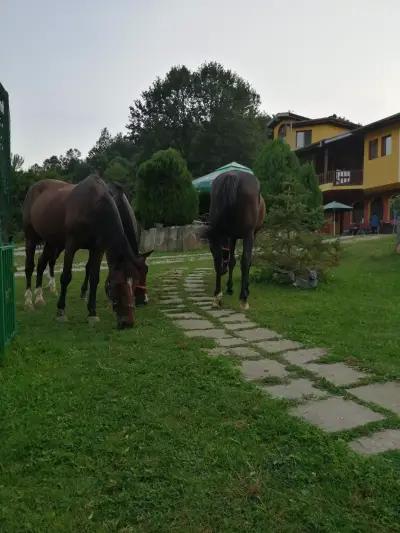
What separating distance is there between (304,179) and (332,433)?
18.2 m

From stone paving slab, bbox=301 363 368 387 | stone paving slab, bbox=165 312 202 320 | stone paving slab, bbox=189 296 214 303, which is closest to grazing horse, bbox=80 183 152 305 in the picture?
stone paving slab, bbox=165 312 202 320

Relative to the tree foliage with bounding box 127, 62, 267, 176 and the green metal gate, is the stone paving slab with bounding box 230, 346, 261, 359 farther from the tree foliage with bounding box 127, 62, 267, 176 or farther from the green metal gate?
Result: the tree foliage with bounding box 127, 62, 267, 176

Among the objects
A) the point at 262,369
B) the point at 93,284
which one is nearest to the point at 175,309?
the point at 93,284

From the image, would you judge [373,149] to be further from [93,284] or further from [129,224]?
[93,284]

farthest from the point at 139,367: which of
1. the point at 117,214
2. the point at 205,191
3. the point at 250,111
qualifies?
the point at 250,111

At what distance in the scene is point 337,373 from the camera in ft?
10.7

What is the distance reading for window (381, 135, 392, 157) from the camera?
23188 millimetres

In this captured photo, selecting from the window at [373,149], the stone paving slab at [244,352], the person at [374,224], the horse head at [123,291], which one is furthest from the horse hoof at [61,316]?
the window at [373,149]

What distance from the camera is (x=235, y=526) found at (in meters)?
1.69

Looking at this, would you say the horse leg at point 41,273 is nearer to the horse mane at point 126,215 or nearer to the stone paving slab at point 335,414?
the horse mane at point 126,215

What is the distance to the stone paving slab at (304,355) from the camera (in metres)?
3.60

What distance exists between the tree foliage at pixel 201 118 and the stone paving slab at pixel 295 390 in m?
35.7

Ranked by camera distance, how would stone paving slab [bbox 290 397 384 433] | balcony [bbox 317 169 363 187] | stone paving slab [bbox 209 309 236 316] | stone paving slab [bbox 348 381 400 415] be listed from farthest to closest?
balcony [bbox 317 169 363 187] < stone paving slab [bbox 209 309 236 316] < stone paving slab [bbox 348 381 400 415] < stone paving slab [bbox 290 397 384 433]

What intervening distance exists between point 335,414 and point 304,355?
1197mm
